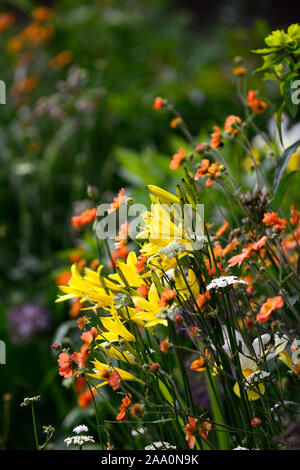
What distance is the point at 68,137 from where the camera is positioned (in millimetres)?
2729

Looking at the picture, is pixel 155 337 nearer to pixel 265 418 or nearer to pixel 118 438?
pixel 265 418

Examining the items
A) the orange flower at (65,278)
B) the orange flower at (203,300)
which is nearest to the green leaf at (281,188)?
the orange flower at (203,300)

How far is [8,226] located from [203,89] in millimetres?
1246

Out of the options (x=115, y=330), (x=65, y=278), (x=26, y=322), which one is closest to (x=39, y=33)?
(x=26, y=322)

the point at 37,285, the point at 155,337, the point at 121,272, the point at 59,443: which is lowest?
the point at 59,443

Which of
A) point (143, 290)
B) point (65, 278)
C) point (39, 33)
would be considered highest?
point (39, 33)

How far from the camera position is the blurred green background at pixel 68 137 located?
173cm

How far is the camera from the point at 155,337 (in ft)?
2.85

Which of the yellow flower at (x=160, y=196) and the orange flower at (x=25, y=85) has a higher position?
the orange flower at (x=25, y=85)

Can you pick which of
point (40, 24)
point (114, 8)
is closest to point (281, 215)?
point (40, 24)

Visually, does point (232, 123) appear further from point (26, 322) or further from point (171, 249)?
point (26, 322)

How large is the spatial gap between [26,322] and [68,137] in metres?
1.26

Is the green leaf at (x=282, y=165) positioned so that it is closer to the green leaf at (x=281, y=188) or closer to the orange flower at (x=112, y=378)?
the green leaf at (x=281, y=188)

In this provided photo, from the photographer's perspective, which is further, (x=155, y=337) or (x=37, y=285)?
(x=37, y=285)
